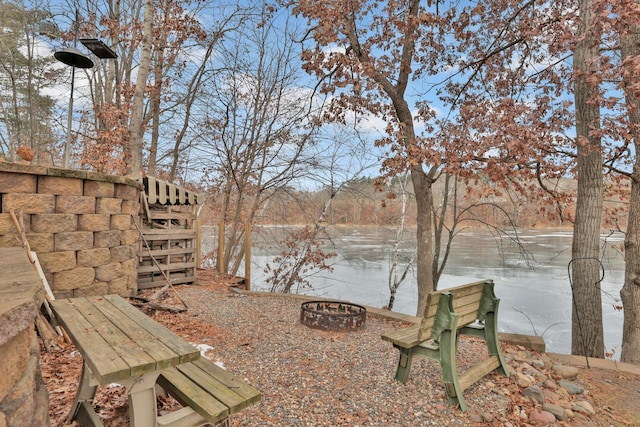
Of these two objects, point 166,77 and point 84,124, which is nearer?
point 166,77

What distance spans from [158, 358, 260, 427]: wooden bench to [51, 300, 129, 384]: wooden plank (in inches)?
16.8

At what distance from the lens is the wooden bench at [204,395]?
66.2 inches

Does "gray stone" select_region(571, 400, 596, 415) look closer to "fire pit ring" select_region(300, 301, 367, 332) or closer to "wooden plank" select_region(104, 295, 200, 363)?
"fire pit ring" select_region(300, 301, 367, 332)

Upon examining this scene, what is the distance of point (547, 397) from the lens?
3.04 metres

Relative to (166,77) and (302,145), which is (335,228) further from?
(166,77)

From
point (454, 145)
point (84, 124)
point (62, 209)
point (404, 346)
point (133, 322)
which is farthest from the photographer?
point (84, 124)

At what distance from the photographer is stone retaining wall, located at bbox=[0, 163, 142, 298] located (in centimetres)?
376

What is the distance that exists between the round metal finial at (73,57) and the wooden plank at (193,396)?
395 cm

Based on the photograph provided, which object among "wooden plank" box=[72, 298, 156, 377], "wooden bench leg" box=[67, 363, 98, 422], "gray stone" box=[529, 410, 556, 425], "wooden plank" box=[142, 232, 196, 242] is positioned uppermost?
"wooden plank" box=[142, 232, 196, 242]

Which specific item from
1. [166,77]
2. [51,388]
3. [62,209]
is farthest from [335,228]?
[51,388]

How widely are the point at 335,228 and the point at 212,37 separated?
21.5 ft

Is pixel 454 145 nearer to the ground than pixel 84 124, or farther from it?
nearer to the ground

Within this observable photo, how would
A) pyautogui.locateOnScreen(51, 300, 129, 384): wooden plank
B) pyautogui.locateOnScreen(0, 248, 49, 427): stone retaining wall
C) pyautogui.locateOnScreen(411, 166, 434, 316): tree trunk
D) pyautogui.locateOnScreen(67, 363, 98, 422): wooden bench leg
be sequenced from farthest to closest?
pyautogui.locateOnScreen(411, 166, 434, 316): tree trunk < pyautogui.locateOnScreen(67, 363, 98, 422): wooden bench leg < pyautogui.locateOnScreen(51, 300, 129, 384): wooden plank < pyautogui.locateOnScreen(0, 248, 49, 427): stone retaining wall

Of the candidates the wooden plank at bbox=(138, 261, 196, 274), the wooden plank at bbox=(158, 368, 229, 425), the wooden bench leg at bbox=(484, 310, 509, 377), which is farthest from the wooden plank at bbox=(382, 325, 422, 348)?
the wooden plank at bbox=(138, 261, 196, 274)
